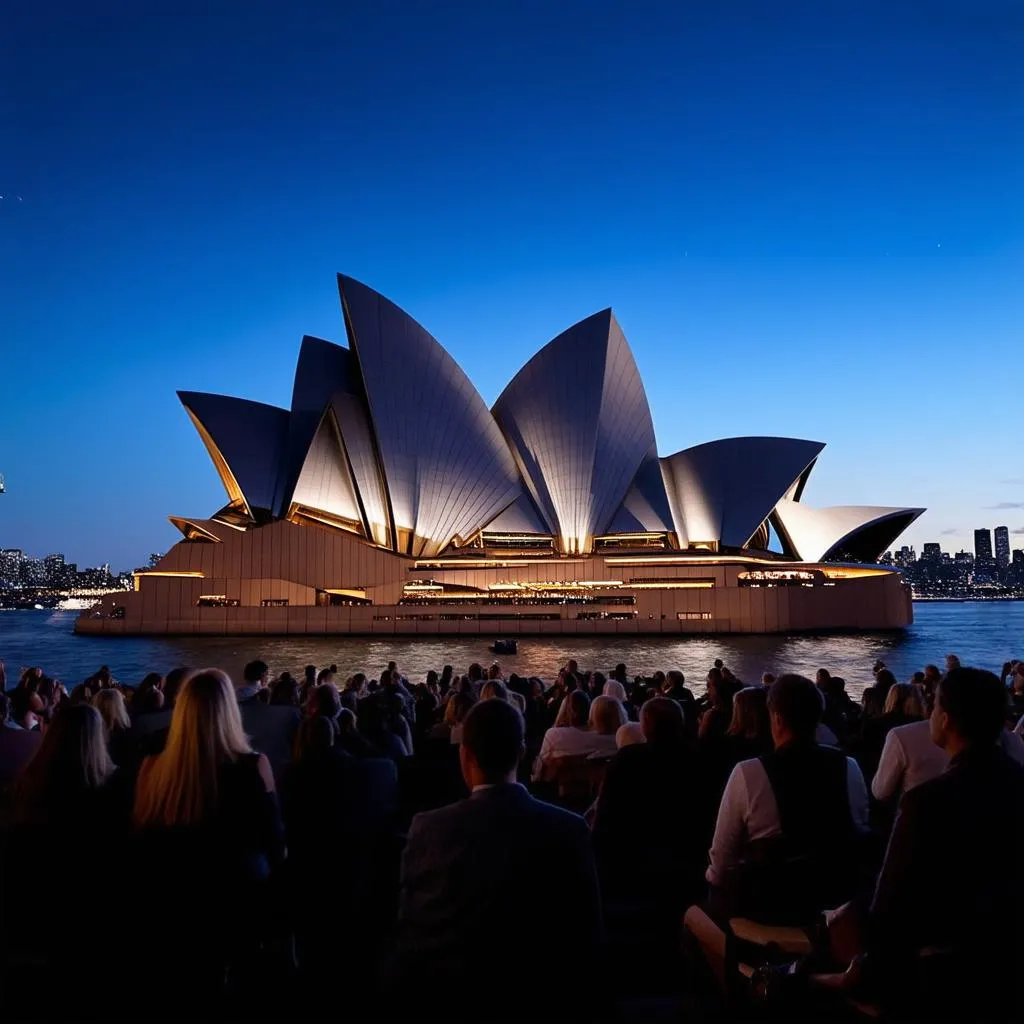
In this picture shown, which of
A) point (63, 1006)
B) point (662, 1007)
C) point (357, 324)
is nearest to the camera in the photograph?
point (63, 1006)

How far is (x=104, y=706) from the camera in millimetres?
3941

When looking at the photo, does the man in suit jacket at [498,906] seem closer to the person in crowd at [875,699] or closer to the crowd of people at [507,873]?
the crowd of people at [507,873]

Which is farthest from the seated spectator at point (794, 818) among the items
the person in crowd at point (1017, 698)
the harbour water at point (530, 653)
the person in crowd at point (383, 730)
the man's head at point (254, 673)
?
the harbour water at point (530, 653)

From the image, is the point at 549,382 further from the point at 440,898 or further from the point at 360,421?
the point at 440,898

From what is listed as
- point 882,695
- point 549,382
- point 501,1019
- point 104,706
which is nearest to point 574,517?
point 549,382

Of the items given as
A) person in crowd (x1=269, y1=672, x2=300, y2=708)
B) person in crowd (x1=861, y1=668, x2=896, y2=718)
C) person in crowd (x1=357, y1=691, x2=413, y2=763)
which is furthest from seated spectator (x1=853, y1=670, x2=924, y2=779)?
person in crowd (x1=269, y1=672, x2=300, y2=708)

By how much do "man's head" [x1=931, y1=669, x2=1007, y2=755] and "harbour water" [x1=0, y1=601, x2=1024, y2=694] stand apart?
14794mm

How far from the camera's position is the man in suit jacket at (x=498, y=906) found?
1.53m

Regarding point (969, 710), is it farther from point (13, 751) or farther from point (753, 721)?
point (13, 751)

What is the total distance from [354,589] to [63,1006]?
107ft

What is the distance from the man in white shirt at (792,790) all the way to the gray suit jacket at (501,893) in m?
0.67

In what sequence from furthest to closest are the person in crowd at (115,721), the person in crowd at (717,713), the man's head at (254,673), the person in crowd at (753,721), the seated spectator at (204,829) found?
the man's head at (254,673)
the person in crowd at (115,721)
the person in crowd at (717,713)
the person in crowd at (753,721)
the seated spectator at (204,829)

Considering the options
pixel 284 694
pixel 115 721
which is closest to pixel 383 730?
pixel 115 721

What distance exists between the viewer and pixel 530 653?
25.3 metres
